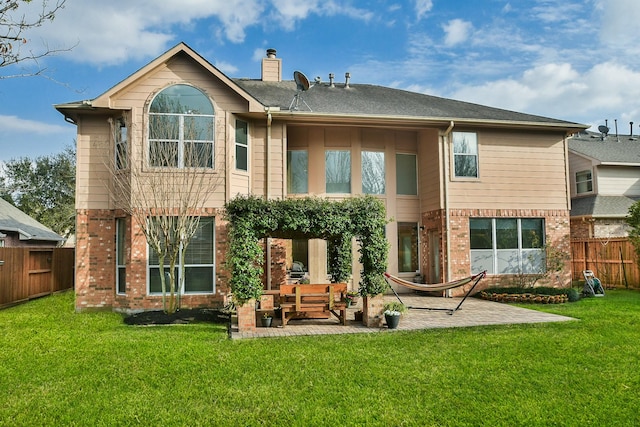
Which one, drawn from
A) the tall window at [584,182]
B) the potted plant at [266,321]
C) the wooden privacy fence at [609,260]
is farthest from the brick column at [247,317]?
the tall window at [584,182]

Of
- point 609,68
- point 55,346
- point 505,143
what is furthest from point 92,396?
point 609,68

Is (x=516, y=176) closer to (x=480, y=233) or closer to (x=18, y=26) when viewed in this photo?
(x=480, y=233)

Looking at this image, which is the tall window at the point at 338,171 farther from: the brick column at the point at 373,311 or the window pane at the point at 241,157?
the brick column at the point at 373,311

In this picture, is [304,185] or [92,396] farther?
[304,185]

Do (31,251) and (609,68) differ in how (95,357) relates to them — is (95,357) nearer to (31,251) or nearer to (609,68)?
(31,251)

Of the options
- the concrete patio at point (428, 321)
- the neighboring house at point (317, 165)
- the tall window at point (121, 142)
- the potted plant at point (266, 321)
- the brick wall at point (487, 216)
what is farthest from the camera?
the brick wall at point (487, 216)

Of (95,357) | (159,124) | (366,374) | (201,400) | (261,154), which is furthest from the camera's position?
(261,154)

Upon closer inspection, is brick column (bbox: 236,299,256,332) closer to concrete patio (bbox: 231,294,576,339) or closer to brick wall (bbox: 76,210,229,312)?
concrete patio (bbox: 231,294,576,339)

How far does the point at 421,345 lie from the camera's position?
7.45 metres

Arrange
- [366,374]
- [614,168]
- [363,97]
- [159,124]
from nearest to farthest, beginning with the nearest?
1. [366,374]
2. [159,124]
3. [363,97]
4. [614,168]

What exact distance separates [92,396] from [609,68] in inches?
735

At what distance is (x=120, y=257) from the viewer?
12.1 m

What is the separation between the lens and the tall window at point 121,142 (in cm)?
1180

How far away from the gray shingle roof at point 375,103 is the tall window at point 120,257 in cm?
527
